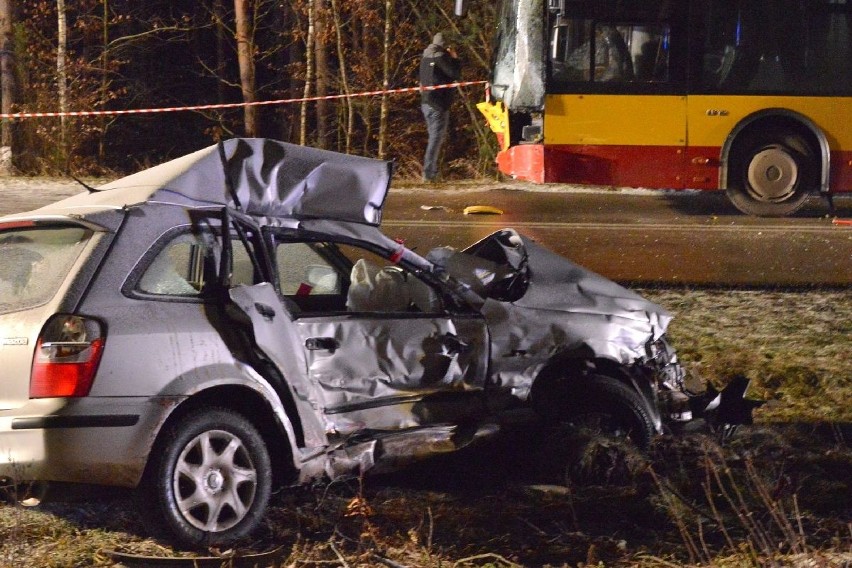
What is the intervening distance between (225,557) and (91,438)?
70 centimetres

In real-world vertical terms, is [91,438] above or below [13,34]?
below

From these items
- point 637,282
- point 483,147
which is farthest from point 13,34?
point 637,282

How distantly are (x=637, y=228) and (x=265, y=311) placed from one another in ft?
30.5

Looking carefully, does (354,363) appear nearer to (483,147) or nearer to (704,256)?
(704,256)

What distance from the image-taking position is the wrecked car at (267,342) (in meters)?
4.70

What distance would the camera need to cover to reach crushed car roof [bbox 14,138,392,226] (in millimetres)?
5352

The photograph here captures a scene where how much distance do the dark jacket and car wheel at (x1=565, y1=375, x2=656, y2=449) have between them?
12.3m

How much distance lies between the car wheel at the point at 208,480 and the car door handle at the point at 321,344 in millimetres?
471

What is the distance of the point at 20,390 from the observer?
15.4ft

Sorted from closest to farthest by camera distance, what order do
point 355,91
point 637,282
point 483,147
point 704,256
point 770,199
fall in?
point 637,282, point 704,256, point 770,199, point 483,147, point 355,91

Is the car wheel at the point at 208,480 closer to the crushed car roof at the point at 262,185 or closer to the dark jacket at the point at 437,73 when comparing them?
the crushed car roof at the point at 262,185

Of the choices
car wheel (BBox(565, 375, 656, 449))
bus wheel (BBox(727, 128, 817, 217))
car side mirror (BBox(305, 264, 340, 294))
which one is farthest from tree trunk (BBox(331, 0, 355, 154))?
car wheel (BBox(565, 375, 656, 449))

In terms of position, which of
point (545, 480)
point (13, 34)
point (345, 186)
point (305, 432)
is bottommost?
point (545, 480)

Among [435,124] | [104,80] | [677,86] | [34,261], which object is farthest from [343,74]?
[34,261]
